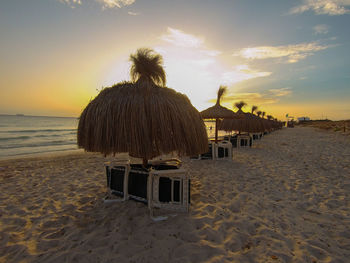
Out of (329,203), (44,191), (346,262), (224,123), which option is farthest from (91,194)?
(224,123)

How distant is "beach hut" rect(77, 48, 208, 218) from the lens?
2.30 metres

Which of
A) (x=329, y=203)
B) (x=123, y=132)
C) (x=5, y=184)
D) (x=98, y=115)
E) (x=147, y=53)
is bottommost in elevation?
(x=5, y=184)

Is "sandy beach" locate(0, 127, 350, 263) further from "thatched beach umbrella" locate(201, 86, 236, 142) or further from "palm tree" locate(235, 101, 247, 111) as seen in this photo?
"palm tree" locate(235, 101, 247, 111)

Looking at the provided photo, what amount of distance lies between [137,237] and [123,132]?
1.43 metres

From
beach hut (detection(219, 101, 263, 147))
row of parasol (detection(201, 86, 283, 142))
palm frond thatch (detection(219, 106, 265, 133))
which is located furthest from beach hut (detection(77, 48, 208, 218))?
palm frond thatch (detection(219, 106, 265, 133))

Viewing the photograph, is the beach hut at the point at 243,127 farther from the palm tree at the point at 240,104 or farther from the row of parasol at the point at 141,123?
the row of parasol at the point at 141,123

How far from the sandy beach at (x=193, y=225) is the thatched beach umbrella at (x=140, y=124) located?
1.09 meters

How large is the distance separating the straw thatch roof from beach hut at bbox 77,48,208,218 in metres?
5.07

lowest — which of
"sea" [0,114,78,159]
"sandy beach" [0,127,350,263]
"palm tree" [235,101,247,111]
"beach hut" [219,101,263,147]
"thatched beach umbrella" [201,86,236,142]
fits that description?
"sea" [0,114,78,159]

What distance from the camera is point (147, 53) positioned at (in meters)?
3.02

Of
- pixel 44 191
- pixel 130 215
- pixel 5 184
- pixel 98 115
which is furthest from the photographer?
pixel 5 184

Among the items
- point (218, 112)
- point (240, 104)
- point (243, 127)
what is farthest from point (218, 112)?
point (240, 104)

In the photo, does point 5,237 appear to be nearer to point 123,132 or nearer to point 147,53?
point 123,132

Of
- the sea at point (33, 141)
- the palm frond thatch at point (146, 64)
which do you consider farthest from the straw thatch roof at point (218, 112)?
the sea at point (33, 141)
